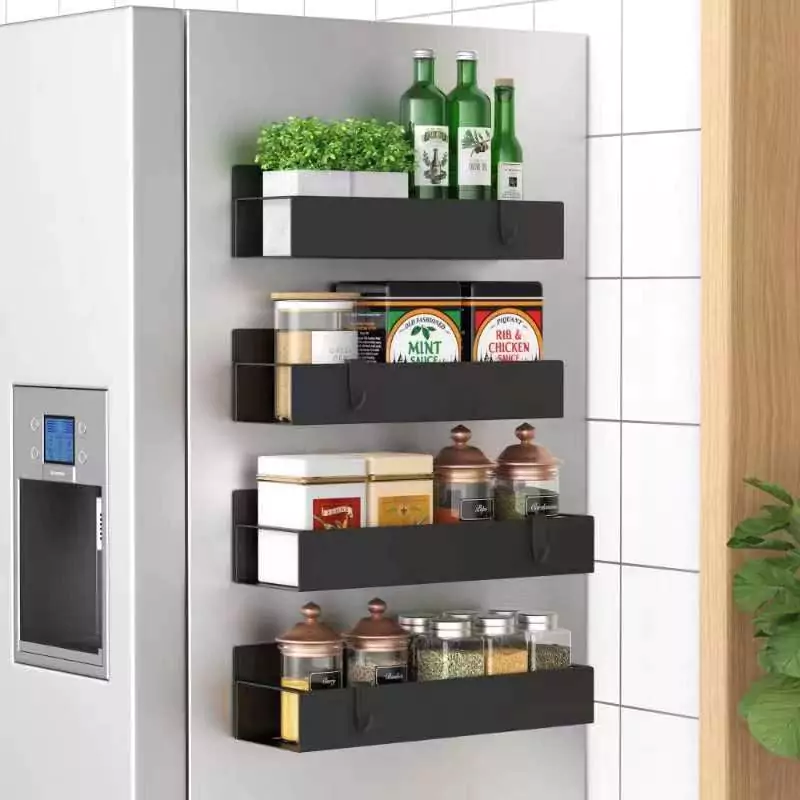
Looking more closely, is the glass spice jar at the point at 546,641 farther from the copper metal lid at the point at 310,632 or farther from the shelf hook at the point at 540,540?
the copper metal lid at the point at 310,632

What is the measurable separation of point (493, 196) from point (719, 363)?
0.36 meters

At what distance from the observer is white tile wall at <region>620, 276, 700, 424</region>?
2309 millimetres

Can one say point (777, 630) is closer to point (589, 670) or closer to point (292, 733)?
point (589, 670)

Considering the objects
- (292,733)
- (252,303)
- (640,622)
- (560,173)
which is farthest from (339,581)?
(560,173)

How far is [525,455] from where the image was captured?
88.9 inches

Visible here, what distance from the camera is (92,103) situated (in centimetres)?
211

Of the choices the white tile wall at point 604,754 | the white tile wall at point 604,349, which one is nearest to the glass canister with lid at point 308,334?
the white tile wall at point 604,349

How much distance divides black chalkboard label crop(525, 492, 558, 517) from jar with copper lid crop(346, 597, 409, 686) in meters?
0.23

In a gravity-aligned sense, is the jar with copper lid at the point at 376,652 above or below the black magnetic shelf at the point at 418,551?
below

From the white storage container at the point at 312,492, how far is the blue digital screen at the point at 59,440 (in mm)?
240

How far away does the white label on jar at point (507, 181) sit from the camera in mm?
2225

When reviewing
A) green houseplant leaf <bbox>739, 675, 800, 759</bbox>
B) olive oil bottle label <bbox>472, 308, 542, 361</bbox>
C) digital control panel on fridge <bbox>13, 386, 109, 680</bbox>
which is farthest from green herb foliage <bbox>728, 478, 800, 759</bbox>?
digital control panel on fridge <bbox>13, 386, 109, 680</bbox>

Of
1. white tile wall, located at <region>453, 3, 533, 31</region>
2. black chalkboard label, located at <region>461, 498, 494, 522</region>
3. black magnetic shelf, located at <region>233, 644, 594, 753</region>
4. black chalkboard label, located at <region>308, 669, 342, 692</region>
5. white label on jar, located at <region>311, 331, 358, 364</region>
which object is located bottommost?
black magnetic shelf, located at <region>233, 644, 594, 753</region>

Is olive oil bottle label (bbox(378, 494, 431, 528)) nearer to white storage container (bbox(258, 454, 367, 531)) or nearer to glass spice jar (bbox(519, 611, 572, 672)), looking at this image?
white storage container (bbox(258, 454, 367, 531))
